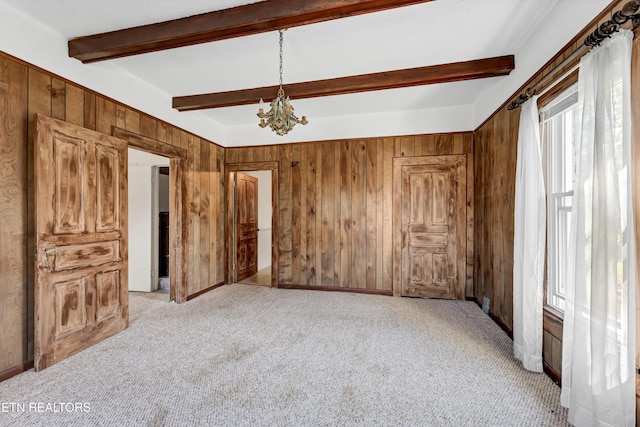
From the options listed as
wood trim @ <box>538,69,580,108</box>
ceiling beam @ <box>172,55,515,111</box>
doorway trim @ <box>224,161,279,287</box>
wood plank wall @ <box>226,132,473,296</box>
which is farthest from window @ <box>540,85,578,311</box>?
doorway trim @ <box>224,161,279,287</box>

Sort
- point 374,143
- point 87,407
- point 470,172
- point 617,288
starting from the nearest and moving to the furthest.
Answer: point 617,288, point 87,407, point 470,172, point 374,143

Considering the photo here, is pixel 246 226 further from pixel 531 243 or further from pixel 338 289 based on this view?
pixel 531 243

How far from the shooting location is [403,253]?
4.27m

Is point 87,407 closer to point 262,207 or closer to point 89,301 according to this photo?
point 89,301

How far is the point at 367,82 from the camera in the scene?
10.4 ft

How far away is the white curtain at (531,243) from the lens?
85.2 inches

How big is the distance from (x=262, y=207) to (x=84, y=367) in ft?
14.9

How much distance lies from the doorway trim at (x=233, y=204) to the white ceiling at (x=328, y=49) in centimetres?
98

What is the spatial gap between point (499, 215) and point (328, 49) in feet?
8.04

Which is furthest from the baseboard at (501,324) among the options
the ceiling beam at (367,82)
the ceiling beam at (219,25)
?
the ceiling beam at (219,25)

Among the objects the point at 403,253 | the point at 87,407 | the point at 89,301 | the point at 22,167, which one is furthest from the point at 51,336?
the point at 403,253

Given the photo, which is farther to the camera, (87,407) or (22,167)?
(22,167)

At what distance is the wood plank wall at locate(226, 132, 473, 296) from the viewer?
169 inches

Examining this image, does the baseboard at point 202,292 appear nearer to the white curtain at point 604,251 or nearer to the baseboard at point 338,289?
the baseboard at point 338,289
